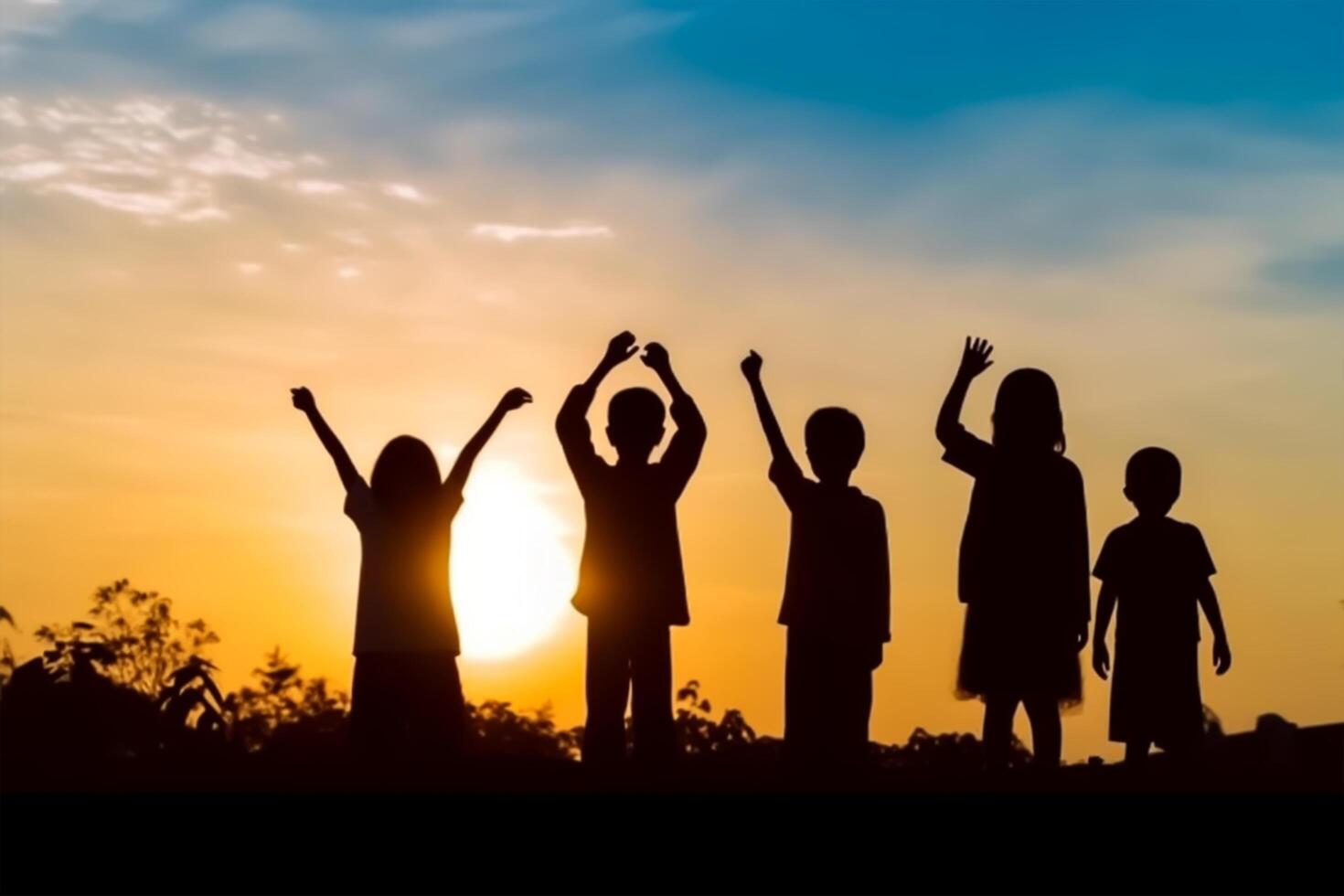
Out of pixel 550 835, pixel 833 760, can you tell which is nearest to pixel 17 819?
pixel 550 835

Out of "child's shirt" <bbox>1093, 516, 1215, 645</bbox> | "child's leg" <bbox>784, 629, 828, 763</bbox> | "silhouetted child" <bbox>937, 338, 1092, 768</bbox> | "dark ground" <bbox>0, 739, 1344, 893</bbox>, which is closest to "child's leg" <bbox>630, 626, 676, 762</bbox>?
"child's leg" <bbox>784, 629, 828, 763</bbox>

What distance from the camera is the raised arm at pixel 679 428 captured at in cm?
1165

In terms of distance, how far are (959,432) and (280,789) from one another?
4.57 metres

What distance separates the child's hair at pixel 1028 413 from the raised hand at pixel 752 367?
1.38 metres

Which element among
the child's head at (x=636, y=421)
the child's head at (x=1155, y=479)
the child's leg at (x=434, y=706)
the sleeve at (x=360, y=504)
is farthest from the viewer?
the child's head at (x=1155, y=479)

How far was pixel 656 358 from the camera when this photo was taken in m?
11.8

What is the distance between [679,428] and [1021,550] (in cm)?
207

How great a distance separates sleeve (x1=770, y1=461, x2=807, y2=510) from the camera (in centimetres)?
1163

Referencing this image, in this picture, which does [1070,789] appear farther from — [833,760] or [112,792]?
[112,792]

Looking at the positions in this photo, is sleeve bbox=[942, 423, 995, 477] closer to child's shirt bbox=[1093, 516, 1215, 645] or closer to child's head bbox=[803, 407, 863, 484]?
child's head bbox=[803, 407, 863, 484]

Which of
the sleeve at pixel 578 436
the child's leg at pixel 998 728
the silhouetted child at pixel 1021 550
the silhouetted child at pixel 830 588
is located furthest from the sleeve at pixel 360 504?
the child's leg at pixel 998 728

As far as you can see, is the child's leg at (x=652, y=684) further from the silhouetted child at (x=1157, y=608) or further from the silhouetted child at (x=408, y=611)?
the silhouetted child at (x=1157, y=608)

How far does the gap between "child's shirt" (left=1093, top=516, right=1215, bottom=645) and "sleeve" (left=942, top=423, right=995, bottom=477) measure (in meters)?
1.58

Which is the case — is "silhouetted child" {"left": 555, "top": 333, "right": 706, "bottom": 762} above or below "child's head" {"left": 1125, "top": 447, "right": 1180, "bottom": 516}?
below
